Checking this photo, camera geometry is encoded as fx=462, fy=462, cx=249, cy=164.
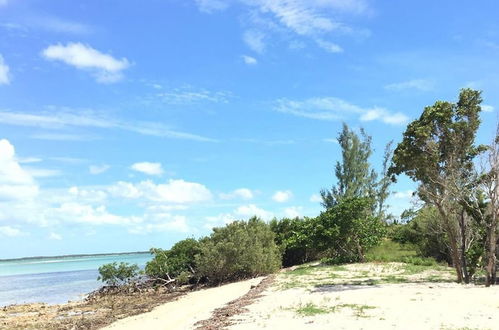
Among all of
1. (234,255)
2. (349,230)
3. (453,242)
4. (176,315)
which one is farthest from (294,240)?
(176,315)

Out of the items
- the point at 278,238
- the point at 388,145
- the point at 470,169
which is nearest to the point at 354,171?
the point at 388,145

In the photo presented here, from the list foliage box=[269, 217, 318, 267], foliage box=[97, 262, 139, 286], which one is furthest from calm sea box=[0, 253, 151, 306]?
foliage box=[269, 217, 318, 267]

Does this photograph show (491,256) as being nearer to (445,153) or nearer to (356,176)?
(445,153)

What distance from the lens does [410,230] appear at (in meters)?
36.2

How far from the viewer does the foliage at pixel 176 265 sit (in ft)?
91.3

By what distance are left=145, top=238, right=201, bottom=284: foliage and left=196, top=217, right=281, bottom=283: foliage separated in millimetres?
1115

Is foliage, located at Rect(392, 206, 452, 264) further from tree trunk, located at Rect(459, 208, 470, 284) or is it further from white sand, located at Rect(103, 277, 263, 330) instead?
white sand, located at Rect(103, 277, 263, 330)

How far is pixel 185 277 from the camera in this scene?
26891 mm

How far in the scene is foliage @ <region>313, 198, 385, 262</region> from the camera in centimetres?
2911

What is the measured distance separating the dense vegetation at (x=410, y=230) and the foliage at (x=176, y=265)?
61 mm

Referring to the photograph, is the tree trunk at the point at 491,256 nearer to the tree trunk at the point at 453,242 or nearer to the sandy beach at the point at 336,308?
the sandy beach at the point at 336,308

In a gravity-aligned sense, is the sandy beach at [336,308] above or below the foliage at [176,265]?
below

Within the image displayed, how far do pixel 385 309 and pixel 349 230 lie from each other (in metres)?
17.5

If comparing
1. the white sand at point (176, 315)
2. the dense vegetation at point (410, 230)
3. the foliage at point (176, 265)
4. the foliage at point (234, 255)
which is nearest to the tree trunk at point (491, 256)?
the dense vegetation at point (410, 230)
